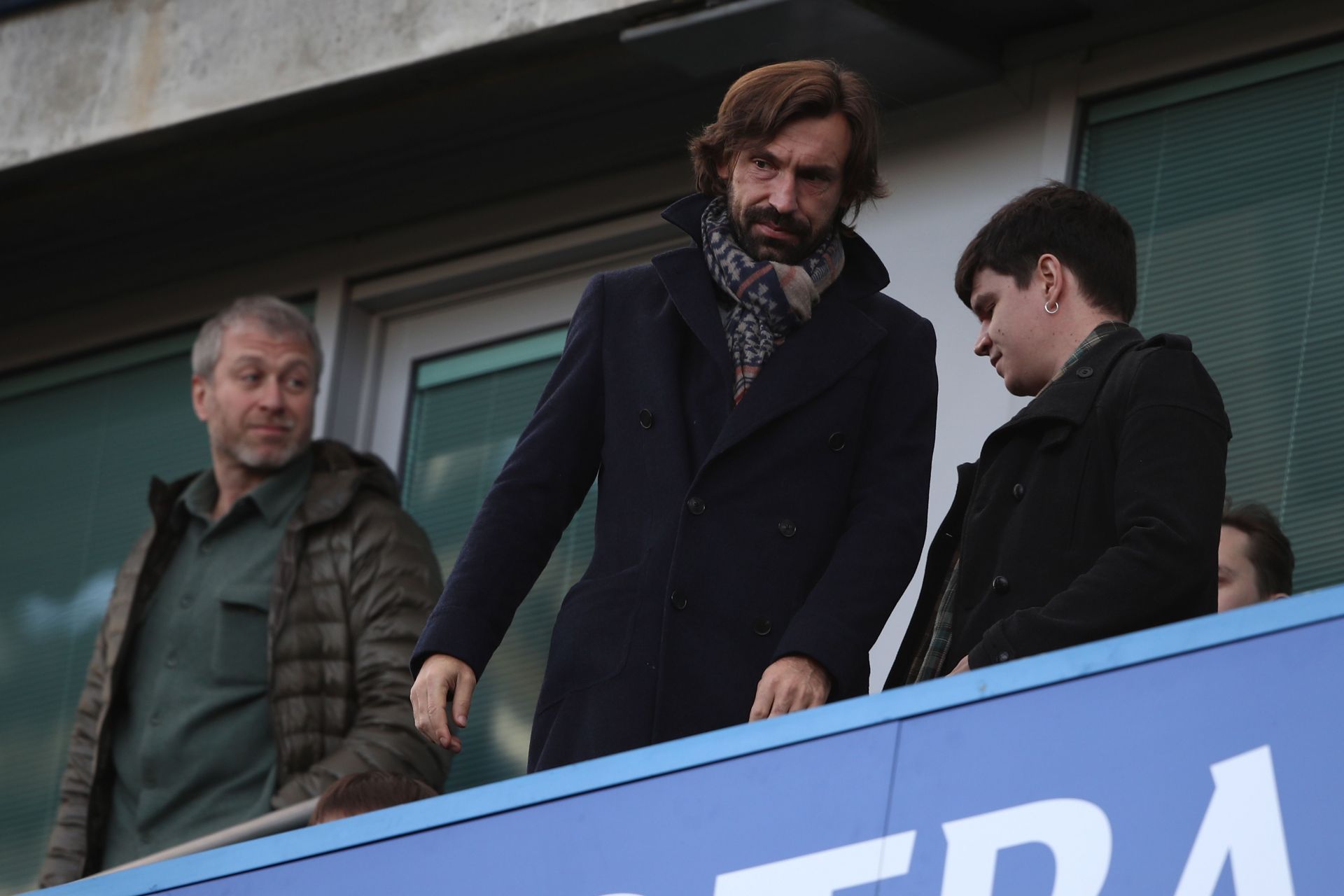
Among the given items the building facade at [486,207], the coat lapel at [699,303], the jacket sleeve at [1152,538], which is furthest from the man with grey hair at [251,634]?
the jacket sleeve at [1152,538]

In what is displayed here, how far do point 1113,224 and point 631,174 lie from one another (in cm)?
339

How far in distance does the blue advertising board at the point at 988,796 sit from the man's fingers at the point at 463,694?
24 cm

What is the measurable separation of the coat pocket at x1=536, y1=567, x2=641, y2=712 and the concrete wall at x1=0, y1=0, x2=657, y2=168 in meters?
2.85

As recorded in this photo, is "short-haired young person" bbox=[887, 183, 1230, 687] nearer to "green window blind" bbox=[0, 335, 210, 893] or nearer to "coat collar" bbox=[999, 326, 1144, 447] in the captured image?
"coat collar" bbox=[999, 326, 1144, 447]

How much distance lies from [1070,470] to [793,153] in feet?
2.37

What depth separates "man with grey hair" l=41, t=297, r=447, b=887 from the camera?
588 centimetres

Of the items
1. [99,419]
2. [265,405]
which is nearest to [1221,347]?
[265,405]

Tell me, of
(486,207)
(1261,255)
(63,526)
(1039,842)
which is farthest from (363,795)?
(63,526)

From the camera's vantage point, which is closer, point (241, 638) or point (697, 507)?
point (697, 507)

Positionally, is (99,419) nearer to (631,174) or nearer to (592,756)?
(631,174)

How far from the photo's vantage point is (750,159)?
13.5 feet

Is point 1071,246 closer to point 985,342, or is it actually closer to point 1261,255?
point 985,342

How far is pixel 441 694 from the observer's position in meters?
3.90

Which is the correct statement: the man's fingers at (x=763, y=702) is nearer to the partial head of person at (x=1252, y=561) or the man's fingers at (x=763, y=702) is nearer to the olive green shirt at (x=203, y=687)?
the partial head of person at (x=1252, y=561)
